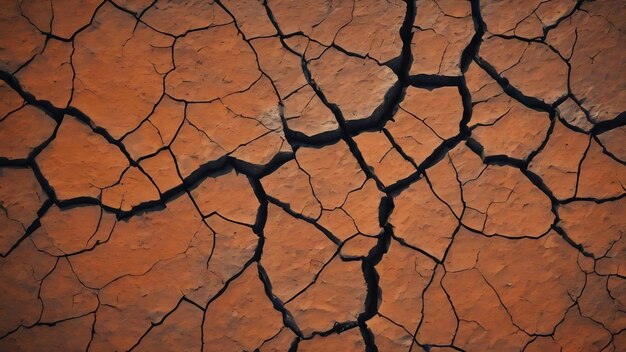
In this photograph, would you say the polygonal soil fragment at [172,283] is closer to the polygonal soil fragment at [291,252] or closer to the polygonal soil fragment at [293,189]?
the polygonal soil fragment at [291,252]

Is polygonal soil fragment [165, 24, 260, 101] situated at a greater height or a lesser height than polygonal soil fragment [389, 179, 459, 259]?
greater

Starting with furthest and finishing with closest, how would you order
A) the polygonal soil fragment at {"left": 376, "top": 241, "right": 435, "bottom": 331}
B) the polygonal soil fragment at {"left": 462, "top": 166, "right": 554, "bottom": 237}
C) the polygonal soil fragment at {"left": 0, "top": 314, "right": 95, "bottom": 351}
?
the polygonal soil fragment at {"left": 462, "top": 166, "right": 554, "bottom": 237} → the polygonal soil fragment at {"left": 376, "top": 241, "right": 435, "bottom": 331} → the polygonal soil fragment at {"left": 0, "top": 314, "right": 95, "bottom": 351}

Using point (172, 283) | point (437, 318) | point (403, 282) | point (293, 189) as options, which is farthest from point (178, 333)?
point (437, 318)

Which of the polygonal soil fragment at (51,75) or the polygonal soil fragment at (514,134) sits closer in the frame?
the polygonal soil fragment at (51,75)

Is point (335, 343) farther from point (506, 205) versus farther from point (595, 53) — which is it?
point (595, 53)

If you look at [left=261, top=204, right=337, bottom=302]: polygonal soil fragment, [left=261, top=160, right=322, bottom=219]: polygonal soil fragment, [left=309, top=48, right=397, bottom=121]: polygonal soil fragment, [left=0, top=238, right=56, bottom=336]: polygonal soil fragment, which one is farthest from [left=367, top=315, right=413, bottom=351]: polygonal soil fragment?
[left=0, top=238, right=56, bottom=336]: polygonal soil fragment

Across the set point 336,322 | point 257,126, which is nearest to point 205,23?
point 257,126

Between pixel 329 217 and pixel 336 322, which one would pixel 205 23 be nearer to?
pixel 329 217

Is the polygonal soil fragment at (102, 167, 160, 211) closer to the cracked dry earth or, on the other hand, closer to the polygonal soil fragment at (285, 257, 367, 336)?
the cracked dry earth

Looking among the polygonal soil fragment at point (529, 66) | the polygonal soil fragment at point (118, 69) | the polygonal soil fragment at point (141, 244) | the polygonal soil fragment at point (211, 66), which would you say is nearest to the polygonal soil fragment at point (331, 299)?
the polygonal soil fragment at point (141, 244)
